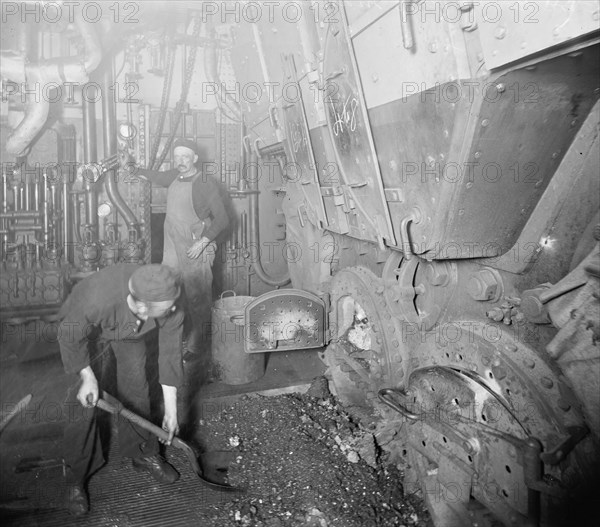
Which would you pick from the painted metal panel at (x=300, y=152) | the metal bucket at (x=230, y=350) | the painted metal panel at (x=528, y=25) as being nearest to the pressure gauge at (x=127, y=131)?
the painted metal panel at (x=300, y=152)

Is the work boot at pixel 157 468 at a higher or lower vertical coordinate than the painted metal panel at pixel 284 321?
lower

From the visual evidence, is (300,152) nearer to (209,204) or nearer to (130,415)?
(209,204)

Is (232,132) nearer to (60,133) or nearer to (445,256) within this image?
(60,133)

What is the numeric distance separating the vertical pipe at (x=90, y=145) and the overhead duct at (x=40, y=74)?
0.37 metres

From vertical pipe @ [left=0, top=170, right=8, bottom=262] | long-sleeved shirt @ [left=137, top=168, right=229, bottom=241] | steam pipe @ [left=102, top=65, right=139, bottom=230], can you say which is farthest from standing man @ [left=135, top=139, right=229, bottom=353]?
vertical pipe @ [left=0, top=170, right=8, bottom=262]

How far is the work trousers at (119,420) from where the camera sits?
9.35 feet

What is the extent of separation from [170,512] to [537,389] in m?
2.22

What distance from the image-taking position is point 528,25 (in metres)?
1.50

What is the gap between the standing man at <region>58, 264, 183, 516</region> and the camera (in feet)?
8.50

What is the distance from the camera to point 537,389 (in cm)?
188

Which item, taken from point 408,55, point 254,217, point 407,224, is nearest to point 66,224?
point 254,217

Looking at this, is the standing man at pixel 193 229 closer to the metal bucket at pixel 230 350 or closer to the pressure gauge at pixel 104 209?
the metal bucket at pixel 230 350

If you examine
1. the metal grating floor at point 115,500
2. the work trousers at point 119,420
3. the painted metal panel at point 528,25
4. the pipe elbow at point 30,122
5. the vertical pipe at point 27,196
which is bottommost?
the metal grating floor at point 115,500

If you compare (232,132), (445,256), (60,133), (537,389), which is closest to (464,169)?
(445,256)
